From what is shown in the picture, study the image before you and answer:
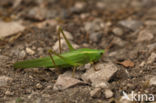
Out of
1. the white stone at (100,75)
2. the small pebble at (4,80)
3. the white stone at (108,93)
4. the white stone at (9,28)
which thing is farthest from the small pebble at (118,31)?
the small pebble at (4,80)

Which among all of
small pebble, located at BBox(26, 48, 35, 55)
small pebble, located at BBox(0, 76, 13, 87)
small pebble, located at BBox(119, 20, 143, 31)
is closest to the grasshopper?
small pebble, located at BBox(0, 76, 13, 87)

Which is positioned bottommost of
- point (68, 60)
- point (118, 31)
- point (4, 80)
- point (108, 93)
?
point (108, 93)

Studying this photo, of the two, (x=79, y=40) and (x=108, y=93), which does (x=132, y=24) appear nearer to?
(x=79, y=40)

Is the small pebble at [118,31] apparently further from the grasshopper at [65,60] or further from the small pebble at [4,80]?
the small pebble at [4,80]

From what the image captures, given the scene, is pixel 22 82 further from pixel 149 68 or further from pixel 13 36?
pixel 149 68

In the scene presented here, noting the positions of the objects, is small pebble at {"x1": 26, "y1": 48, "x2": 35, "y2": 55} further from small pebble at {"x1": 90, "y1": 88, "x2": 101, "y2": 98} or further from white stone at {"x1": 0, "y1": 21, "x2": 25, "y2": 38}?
small pebble at {"x1": 90, "y1": 88, "x2": 101, "y2": 98}

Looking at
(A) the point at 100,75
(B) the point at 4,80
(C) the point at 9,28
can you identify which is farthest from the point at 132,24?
(B) the point at 4,80
